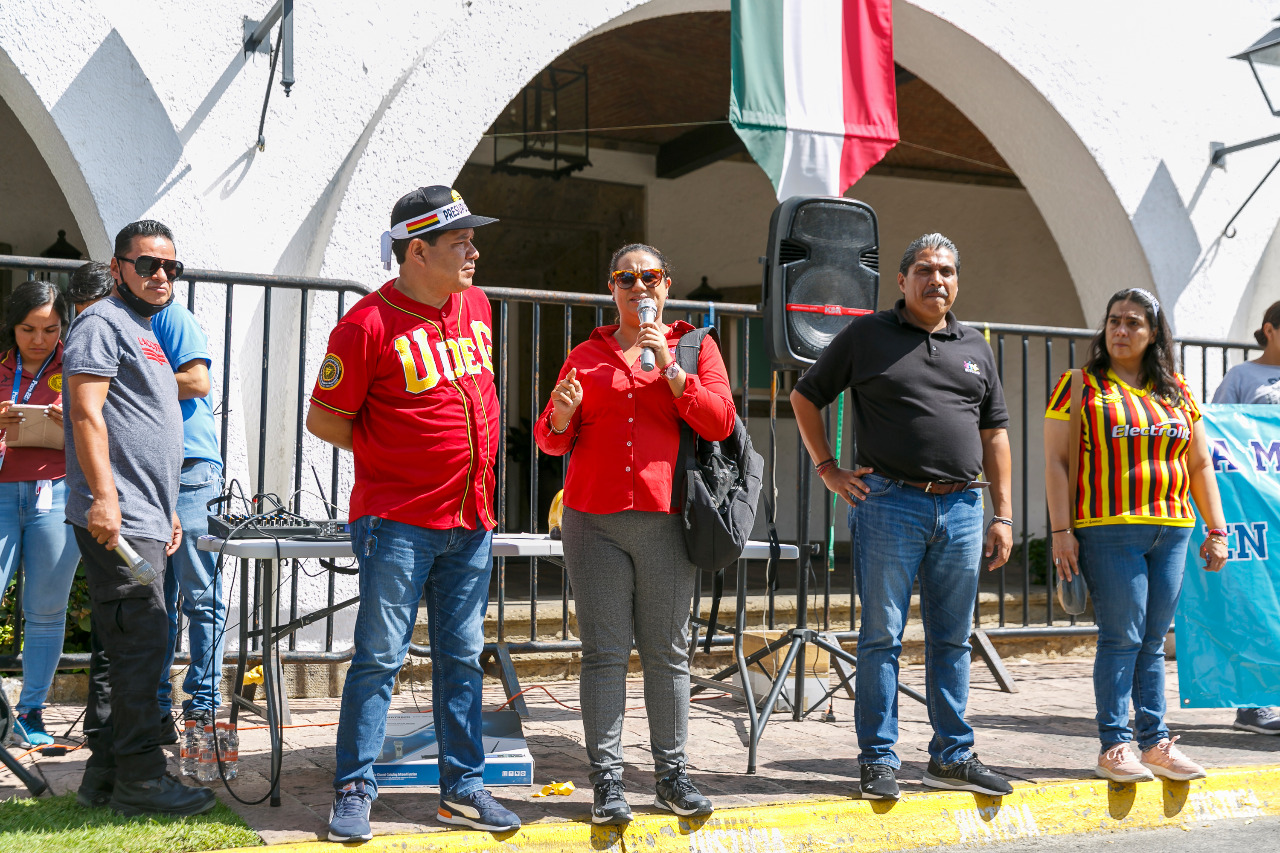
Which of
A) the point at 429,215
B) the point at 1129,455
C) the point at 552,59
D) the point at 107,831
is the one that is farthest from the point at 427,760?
the point at 552,59

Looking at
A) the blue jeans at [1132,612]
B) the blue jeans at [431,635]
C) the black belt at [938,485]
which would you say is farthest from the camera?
the blue jeans at [1132,612]

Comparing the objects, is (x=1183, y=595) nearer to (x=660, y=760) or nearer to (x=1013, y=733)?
(x=1013, y=733)

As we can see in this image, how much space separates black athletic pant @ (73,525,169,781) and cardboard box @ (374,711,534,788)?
73 cm

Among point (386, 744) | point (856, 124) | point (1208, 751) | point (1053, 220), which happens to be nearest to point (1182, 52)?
point (1053, 220)

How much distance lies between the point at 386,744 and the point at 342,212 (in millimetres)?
2950

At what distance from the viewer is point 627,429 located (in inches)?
144

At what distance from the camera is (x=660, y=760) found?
3.74m

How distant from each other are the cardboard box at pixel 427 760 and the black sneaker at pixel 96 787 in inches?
32.8

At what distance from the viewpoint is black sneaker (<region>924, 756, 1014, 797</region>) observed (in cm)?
403

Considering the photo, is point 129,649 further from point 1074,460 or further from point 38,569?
point 1074,460

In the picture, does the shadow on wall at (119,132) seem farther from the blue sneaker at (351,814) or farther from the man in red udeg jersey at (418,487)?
the blue sneaker at (351,814)

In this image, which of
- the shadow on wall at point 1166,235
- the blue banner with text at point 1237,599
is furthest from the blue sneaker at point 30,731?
the shadow on wall at point 1166,235

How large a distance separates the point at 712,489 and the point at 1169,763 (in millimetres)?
2080

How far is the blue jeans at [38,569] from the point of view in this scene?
4516 mm
